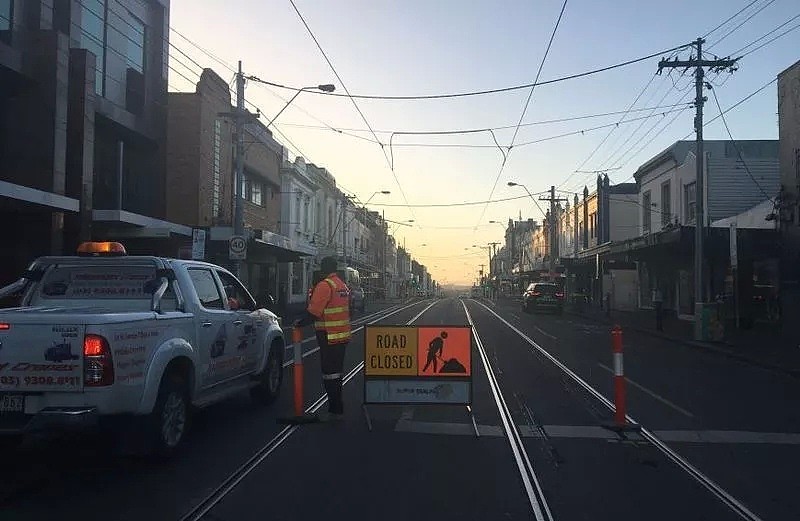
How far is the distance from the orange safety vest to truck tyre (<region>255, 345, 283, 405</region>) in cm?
145

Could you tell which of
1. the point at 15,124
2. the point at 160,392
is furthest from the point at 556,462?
the point at 15,124

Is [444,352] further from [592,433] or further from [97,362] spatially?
[97,362]

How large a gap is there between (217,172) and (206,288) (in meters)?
21.8

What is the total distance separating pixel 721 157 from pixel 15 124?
2840cm

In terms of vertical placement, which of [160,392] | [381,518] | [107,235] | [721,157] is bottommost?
[381,518]

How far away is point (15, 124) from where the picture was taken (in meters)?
18.6

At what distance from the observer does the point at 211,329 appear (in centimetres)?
813

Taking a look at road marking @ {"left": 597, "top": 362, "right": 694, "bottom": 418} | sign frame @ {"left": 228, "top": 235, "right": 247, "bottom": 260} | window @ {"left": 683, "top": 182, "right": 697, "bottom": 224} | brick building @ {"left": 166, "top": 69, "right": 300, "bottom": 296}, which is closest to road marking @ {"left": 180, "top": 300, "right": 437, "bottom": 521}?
road marking @ {"left": 597, "top": 362, "right": 694, "bottom": 418}

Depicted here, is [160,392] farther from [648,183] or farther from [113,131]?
[648,183]

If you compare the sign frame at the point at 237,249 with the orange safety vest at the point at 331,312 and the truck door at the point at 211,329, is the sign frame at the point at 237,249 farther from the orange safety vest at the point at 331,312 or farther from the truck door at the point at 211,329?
the orange safety vest at the point at 331,312

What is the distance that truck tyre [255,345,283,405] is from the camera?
32.9 feet

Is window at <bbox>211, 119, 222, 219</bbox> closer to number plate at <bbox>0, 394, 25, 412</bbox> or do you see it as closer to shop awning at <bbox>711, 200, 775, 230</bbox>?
shop awning at <bbox>711, 200, 775, 230</bbox>

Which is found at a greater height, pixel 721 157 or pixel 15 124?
pixel 721 157

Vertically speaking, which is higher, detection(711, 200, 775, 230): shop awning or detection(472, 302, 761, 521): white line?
detection(711, 200, 775, 230): shop awning
